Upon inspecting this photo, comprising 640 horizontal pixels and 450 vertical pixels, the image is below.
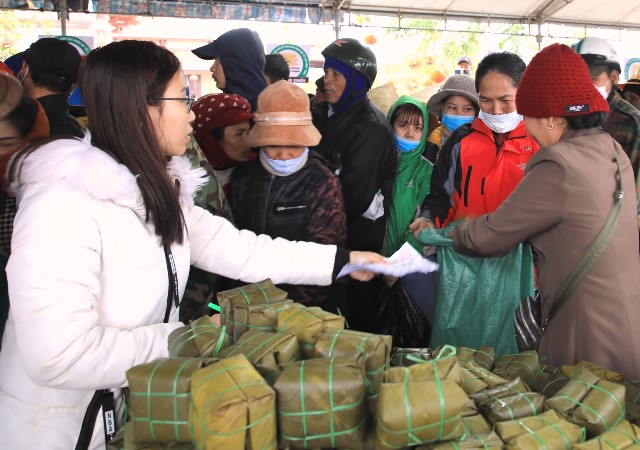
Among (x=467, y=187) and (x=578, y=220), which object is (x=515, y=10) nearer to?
(x=467, y=187)

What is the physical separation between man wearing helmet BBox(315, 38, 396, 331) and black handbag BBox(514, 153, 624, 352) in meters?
0.96

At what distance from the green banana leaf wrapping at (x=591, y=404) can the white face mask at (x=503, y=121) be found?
1.44 m

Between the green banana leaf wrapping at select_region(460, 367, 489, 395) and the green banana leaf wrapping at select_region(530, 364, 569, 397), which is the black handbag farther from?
the green banana leaf wrapping at select_region(460, 367, 489, 395)

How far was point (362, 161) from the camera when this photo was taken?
9.98 feet

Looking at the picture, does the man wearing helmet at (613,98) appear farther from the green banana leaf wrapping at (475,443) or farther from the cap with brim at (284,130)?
the green banana leaf wrapping at (475,443)

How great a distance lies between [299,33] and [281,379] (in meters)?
6.34

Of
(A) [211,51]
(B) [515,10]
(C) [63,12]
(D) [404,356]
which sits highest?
(B) [515,10]

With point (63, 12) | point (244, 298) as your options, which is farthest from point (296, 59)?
point (244, 298)

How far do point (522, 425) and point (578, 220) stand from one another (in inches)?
33.0

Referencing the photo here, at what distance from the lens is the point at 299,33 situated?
688 cm

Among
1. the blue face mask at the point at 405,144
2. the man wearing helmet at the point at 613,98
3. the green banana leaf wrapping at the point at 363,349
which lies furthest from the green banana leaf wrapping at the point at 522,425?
the blue face mask at the point at 405,144

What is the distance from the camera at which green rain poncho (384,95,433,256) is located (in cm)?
326

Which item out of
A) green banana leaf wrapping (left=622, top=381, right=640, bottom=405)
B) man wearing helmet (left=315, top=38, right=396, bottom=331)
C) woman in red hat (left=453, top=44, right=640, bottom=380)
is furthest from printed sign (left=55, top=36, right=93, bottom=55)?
green banana leaf wrapping (left=622, top=381, right=640, bottom=405)

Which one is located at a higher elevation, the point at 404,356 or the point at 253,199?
the point at 253,199
